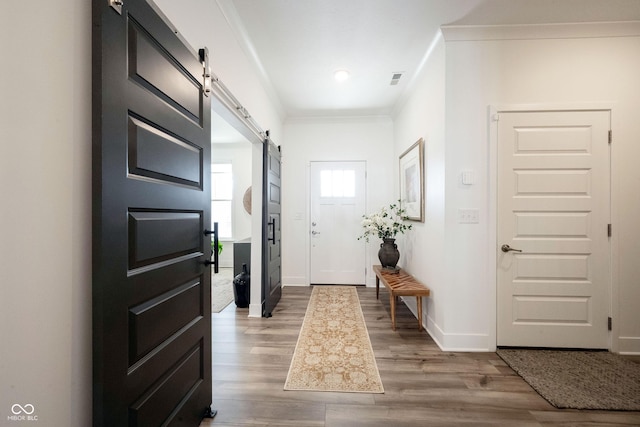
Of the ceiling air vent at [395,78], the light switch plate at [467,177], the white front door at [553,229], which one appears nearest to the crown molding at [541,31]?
the white front door at [553,229]

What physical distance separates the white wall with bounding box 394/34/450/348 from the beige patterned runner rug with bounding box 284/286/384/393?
0.77m

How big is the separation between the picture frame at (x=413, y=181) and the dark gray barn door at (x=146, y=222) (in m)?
2.31

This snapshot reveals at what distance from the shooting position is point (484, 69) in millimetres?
2324

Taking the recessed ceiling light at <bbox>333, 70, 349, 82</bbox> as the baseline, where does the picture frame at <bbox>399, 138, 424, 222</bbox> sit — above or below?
below

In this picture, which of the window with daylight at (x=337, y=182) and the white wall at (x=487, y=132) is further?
the window with daylight at (x=337, y=182)

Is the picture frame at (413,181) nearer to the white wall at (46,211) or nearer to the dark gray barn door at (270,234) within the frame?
the dark gray barn door at (270,234)

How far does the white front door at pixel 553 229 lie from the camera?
89.4 inches

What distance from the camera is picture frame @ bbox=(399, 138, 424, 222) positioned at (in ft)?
9.66

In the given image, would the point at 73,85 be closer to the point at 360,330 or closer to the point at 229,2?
the point at 229,2

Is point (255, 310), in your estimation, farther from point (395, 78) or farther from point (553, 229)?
point (395, 78)

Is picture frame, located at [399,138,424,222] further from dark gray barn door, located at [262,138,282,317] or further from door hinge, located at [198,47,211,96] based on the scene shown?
door hinge, located at [198,47,211,96]

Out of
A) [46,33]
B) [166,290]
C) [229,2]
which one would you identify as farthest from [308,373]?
[229,2]

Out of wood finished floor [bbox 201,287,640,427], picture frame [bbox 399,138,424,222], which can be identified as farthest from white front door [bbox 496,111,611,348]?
picture frame [bbox 399,138,424,222]

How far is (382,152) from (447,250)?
Answer: 2451 millimetres
